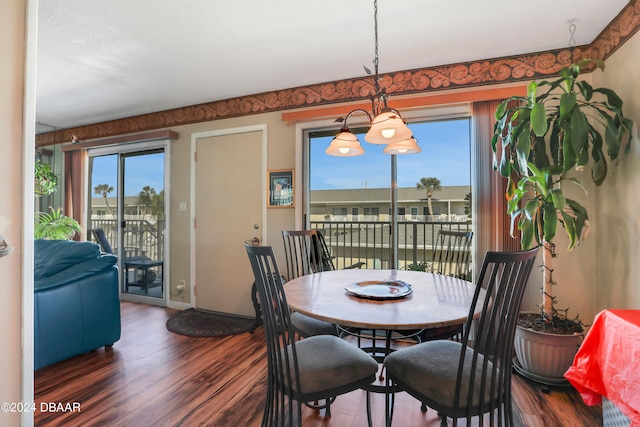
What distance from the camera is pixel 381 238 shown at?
342cm

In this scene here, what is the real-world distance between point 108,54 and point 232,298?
2632 mm

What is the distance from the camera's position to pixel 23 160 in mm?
1267

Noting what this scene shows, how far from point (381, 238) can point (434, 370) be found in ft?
7.19

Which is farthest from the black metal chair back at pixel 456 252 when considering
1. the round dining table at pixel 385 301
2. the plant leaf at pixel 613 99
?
the plant leaf at pixel 613 99

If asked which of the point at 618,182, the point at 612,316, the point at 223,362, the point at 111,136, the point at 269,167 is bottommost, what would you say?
the point at 223,362

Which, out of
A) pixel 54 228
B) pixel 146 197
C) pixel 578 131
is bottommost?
pixel 54 228

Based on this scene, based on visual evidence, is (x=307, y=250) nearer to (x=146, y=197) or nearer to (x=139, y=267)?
(x=146, y=197)

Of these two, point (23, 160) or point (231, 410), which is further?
point (231, 410)

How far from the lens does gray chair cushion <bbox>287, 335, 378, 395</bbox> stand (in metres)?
1.28

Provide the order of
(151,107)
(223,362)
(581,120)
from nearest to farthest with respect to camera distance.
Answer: (581,120)
(223,362)
(151,107)

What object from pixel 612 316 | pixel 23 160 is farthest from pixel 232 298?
pixel 612 316

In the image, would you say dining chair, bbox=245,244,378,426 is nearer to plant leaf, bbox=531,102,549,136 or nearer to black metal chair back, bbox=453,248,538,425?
black metal chair back, bbox=453,248,538,425

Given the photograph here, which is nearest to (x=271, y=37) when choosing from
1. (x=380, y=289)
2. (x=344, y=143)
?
(x=344, y=143)

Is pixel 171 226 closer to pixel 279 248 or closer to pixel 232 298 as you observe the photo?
pixel 232 298
